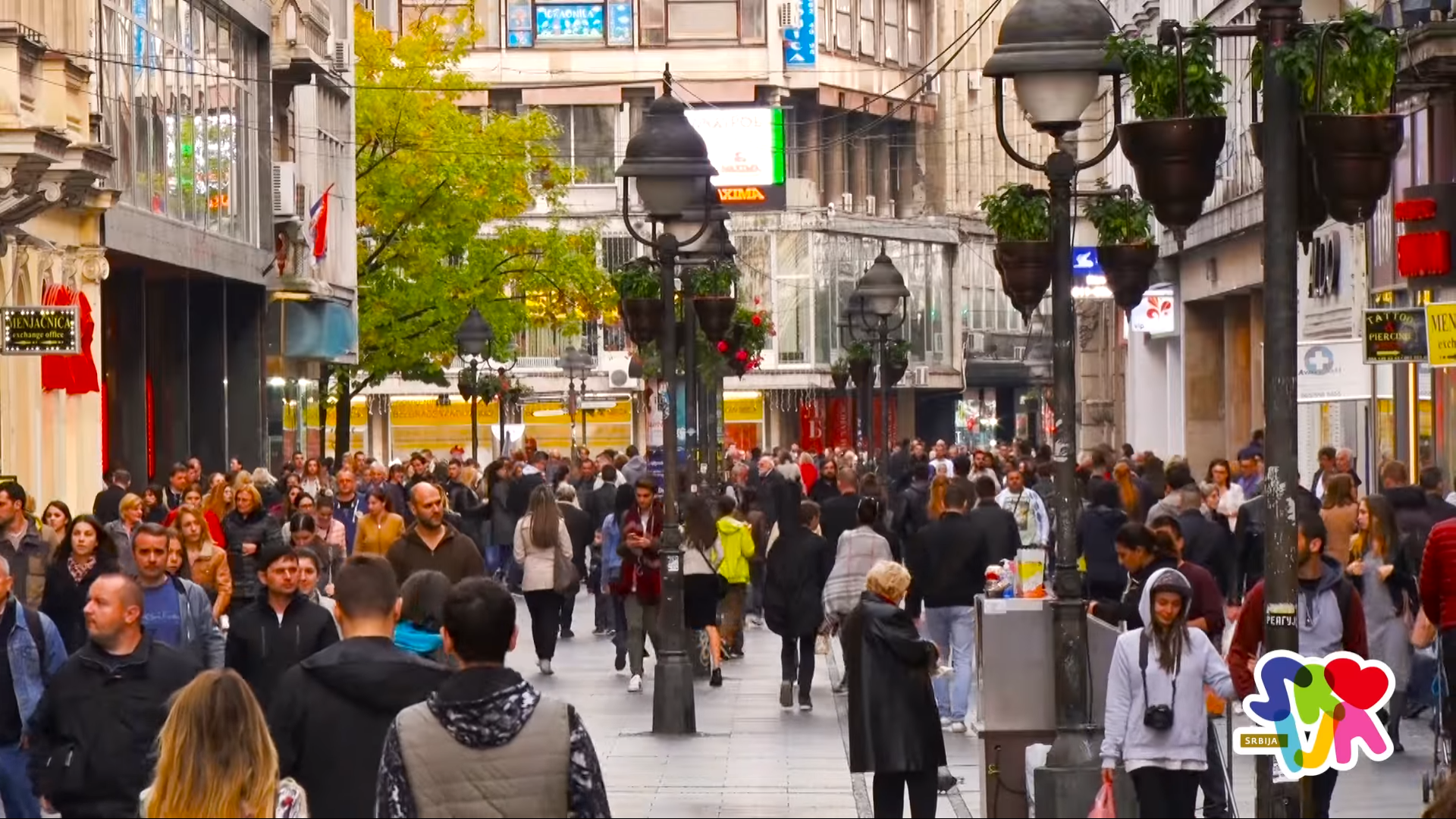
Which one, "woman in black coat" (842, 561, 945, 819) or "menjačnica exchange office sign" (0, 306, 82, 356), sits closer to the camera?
"woman in black coat" (842, 561, 945, 819)

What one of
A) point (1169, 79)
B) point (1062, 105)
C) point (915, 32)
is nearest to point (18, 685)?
point (1169, 79)

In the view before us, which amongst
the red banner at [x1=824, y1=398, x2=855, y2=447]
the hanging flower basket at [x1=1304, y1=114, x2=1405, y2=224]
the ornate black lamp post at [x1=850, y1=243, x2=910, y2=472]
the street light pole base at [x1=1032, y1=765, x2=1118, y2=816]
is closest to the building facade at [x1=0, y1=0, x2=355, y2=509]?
the ornate black lamp post at [x1=850, y1=243, x2=910, y2=472]

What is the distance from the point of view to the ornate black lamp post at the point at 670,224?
20.7m

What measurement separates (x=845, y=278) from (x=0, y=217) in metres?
56.3

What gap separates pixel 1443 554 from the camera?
1508 cm

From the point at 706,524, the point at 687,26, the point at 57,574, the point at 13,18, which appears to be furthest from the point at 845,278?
the point at 57,574

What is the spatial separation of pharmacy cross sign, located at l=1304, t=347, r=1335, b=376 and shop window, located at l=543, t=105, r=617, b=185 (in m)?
60.7

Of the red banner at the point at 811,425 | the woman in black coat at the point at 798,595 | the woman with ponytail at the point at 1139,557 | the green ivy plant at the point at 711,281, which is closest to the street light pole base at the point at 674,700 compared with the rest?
the woman in black coat at the point at 798,595

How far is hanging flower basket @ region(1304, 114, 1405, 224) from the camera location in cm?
1107

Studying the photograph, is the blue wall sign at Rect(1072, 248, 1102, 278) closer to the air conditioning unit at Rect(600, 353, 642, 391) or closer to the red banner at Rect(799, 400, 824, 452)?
the air conditioning unit at Rect(600, 353, 642, 391)

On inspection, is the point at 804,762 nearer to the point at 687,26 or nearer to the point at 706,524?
the point at 706,524

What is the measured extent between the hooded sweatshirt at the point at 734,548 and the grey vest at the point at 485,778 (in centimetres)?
1751

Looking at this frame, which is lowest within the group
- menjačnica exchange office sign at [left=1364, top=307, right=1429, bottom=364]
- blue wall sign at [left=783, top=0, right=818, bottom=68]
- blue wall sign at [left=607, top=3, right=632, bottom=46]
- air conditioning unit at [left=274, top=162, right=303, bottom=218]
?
menjačnica exchange office sign at [left=1364, top=307, right=1429, bottom=364]

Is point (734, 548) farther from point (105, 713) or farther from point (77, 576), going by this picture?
point (105, 713)
